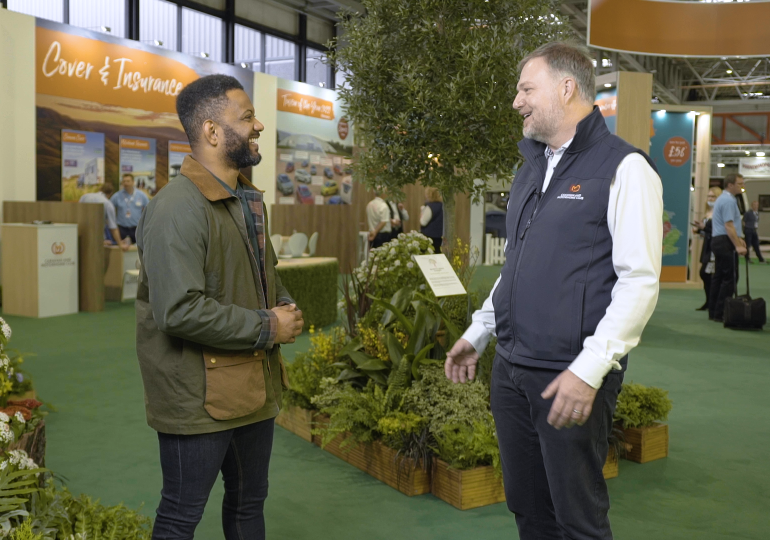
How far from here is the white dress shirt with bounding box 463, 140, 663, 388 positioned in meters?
1.61

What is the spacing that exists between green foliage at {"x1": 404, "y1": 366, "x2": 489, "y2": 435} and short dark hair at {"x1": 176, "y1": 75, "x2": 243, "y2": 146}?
194 centimetres

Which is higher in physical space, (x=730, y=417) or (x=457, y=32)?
(x=457, y=32)

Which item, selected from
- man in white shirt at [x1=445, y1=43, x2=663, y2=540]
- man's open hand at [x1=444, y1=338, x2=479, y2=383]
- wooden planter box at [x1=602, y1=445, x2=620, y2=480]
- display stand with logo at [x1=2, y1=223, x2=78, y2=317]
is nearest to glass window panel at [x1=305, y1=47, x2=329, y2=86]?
display stand with logo at [x1=2, y1=223, x2=78, y2=317]

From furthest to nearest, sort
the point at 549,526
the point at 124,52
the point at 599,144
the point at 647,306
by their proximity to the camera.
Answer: the point at 124,52 → the point at 549,526 → the point at 599,144 → the point at 647,306

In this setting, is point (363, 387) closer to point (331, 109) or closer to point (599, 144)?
point (599, 144)

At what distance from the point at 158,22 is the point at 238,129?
1333 cm

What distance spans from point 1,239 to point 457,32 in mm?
7269

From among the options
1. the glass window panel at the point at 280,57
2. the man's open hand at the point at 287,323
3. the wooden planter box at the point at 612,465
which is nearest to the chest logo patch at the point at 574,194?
the man's open hand at the point at 287,323

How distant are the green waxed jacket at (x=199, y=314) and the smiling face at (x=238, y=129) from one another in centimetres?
9

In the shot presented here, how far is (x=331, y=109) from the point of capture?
1606 cm

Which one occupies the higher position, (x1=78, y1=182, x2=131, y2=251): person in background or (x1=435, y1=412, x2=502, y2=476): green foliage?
(x1=78, y1=182, x2=131, y2=251): person in background

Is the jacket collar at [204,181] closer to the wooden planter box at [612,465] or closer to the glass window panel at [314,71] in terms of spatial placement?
the wooden planter box at [612,465]

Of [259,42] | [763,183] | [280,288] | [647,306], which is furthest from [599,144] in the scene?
[763,183]

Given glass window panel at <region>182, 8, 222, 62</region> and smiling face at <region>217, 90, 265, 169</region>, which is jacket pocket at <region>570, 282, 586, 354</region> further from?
glass window panel at <region>182, 8, 222, 62</region>
